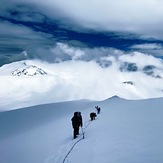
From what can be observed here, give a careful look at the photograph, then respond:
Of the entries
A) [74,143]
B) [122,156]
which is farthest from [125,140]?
A: [74,143]

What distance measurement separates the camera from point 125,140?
1373 cm

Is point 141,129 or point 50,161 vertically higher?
point 141,129

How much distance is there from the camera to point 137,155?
10906mm

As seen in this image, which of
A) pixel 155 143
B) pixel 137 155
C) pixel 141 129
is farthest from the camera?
pixel 141 129

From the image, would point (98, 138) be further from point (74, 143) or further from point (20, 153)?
point (20, 153)

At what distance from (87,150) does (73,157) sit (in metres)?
0.98

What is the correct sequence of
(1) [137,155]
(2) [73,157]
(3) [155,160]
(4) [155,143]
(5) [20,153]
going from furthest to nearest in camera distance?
(5) [20,153], (2) [73,157], (4) [155,143], (1) [137,155], (3) [155,160]

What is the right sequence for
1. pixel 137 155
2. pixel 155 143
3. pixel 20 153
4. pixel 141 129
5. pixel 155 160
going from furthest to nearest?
pixel 20 153 → pixel 141 129 → pixel 155 143 → pixel 137 155 → pixel 155 160

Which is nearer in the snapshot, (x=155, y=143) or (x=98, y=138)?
(x=155, y=143)

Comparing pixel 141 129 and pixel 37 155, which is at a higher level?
pixel 141 129

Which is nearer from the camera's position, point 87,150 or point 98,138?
point 87,150

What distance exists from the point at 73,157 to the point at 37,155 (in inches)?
140

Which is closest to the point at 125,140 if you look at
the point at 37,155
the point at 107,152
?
the point at 107,152

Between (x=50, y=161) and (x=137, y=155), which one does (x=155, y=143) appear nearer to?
(x=137, y=155)
